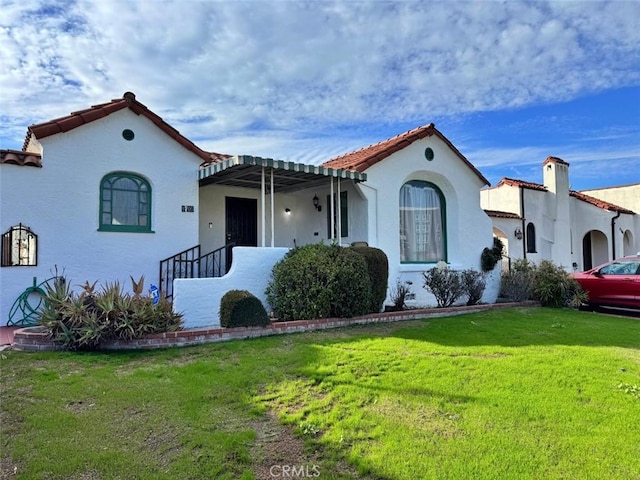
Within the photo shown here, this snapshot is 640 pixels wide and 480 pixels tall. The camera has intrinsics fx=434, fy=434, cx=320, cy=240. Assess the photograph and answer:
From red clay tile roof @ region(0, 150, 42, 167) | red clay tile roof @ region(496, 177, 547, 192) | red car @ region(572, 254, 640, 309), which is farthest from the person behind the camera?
red clay tile roof @ region(496, 177, 547, 192)

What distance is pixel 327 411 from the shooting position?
484 cm

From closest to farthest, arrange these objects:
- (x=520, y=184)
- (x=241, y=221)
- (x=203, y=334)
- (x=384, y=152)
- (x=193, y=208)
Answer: (x=203, y=334) → (x=193, y=208) → (x=384, y=152) → (x=241, y=221) → (x=520, y=184)

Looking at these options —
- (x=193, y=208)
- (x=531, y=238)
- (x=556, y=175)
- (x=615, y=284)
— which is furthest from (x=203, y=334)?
(x=556, y=175)

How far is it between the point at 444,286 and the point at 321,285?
4.69m

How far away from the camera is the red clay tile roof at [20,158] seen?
30.2 feet

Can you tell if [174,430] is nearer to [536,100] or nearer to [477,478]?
[477,478]

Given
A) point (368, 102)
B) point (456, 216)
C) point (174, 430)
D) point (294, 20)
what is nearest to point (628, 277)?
point (456, 216)

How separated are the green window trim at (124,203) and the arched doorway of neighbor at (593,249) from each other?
22.0m

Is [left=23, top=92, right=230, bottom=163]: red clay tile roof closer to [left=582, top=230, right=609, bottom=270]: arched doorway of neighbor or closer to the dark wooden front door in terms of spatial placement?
the dark wooden front door

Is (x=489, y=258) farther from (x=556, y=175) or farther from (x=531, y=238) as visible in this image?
(x=556, y=175)

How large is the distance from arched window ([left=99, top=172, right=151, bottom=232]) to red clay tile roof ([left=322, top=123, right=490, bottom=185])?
18.1ft

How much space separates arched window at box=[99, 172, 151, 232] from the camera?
1043cm

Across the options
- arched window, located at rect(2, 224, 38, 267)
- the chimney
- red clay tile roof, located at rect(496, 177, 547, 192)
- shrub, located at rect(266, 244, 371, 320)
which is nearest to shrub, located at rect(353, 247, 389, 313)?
shrub, located at rect(266, 244, 371, 320)

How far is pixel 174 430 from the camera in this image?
172 inches
